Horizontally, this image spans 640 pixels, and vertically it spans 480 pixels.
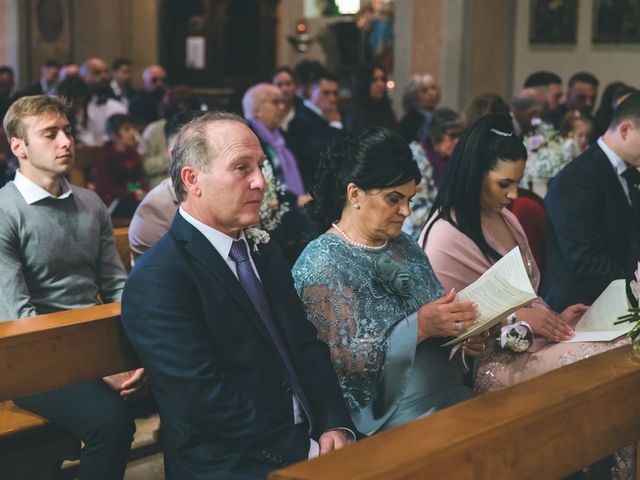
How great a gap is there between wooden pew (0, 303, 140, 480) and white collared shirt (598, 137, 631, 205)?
9.10ft

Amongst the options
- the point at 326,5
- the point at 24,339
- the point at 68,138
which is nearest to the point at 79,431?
the point at 24,339

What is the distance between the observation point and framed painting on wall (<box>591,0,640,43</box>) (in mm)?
12133

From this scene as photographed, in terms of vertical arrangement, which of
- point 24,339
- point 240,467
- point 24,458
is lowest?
point 24,458

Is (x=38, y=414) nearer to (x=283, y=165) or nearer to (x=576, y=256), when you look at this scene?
(x=576, y=256)

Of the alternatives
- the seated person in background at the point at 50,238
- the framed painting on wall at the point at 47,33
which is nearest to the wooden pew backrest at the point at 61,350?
the seated person in background at the point at 50,238

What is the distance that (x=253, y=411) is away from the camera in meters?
2.96

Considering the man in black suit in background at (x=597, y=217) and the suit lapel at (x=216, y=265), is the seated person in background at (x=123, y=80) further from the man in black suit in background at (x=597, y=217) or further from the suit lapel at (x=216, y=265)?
the suit lapel at (x=216, y=265)

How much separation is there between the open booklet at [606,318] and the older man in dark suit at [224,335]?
1.14m

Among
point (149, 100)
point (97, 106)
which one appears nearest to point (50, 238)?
point (97, 106)

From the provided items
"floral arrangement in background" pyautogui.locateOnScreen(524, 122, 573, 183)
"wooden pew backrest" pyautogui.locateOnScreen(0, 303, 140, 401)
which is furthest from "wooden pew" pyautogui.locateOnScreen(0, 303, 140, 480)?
"floral arrangement in background" pyautogui.locateOnScreen(524, 122, 573, 183)

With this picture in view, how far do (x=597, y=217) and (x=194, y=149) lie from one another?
261 centimetres

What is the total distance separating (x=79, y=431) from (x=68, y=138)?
1.36 meters

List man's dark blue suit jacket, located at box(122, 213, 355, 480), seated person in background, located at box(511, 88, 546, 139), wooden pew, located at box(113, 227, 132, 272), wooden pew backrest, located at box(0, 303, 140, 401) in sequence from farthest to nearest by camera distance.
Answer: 1. seated person in background, located at box(511, 88, 546, 139)
2. wooden pew, located at box(113, 227, 132, 272)
3. wooden pew backrest, located at box(0, 303, 140, 401)
4. man's dark blue suit jacket, located at box(122, 213, 355, 480)

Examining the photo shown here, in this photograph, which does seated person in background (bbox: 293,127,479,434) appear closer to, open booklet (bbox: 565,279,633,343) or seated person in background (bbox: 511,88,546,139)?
open booklet (bbox: 565,279,633,343)
